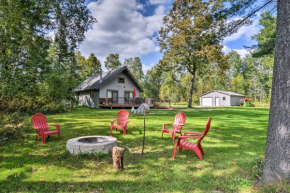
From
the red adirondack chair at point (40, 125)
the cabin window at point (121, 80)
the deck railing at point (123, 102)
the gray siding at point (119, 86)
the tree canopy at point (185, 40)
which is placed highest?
the tree canopy at point (185, 40)

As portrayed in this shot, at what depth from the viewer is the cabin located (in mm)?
19425

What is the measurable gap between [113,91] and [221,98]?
75.6 ft

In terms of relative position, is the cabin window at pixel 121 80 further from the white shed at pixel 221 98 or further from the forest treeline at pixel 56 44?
the white shed at pixel 221 98

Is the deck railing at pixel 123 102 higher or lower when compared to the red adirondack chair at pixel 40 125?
higher

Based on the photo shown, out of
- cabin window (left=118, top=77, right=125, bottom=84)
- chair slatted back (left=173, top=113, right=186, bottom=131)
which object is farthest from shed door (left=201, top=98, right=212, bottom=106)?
chair slatted back (left=173, top=113, right=186, bottom=131)

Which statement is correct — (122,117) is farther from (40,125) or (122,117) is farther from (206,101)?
(206,101)

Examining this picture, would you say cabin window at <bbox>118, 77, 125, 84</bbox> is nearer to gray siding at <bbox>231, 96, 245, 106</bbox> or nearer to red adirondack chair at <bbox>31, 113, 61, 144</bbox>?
red adirondack chair at <bbox>31, 113, 61, 144</bbox>

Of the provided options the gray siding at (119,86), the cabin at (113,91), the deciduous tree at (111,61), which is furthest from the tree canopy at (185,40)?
the deciduous tree at (111,61)

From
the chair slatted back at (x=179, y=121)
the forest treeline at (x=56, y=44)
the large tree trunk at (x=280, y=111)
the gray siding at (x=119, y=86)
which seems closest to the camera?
the large tree trunk at (x=280, y=111)

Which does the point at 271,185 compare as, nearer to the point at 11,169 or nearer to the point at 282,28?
the point at 282,28

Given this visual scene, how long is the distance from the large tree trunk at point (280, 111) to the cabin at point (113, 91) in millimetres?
17092

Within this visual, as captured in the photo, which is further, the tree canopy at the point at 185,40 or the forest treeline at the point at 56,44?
the tree canopy at the point at 185,40

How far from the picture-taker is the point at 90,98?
21.8m

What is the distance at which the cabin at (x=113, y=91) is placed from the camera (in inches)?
765
